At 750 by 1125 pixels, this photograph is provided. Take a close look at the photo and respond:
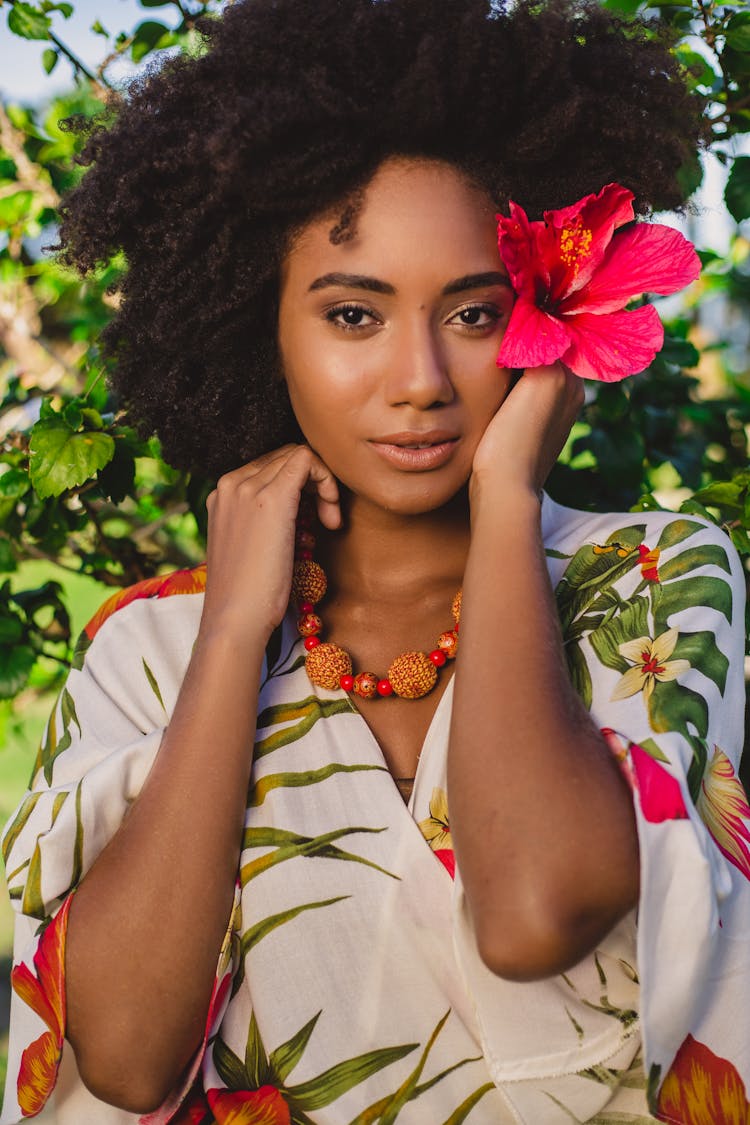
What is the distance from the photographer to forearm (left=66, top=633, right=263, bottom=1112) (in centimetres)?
190

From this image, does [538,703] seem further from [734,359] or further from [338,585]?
[734,359]

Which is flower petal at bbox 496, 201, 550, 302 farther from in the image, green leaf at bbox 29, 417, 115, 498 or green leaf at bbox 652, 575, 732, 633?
green leaf at bbox 29, 417, 115, 498

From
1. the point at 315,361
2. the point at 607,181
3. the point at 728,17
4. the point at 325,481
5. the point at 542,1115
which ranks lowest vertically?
the point at 542,1115

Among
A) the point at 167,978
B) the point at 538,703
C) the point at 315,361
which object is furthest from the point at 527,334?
the point at 167,978

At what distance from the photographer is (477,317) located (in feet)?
6.81

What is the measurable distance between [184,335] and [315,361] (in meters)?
0.42

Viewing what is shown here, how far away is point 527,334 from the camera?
81.2 inches

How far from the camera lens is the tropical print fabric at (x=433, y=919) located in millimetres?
1792

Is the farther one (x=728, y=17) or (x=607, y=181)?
(x=728, y=17)

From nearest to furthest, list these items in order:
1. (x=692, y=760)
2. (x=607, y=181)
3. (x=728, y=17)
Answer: (x=692, y=760) < (x=607, y=181) < (x=728, y=17)

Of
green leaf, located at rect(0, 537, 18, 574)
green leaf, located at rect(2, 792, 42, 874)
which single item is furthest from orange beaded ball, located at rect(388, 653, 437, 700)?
green leaf, located at rect(0, 537, 18, 574)

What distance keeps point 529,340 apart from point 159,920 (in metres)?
1.15

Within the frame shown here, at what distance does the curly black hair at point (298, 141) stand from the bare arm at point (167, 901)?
672 mm

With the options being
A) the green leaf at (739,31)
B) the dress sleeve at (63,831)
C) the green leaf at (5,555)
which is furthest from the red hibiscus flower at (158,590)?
the green leaf at (739,31)
